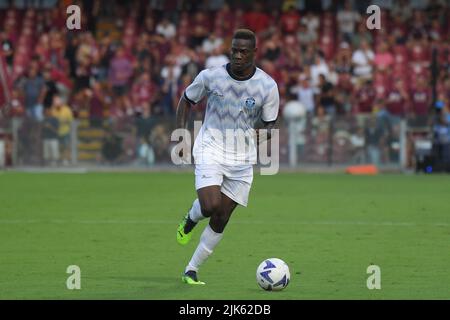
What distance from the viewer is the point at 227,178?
12281 mm

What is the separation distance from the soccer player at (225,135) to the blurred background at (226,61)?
17354 millimetres

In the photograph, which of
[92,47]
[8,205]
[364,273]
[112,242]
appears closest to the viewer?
[364,273]

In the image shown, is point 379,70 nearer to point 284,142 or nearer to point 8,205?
point 284,142

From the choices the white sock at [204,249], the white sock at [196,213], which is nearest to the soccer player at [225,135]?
the white sock at [204,249]

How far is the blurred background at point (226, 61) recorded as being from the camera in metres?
30.7

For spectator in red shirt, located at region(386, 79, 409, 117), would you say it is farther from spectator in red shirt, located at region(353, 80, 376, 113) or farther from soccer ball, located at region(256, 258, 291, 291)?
soccer ball, located at region(256, 258, 291, 291)

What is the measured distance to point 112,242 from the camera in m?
15.9

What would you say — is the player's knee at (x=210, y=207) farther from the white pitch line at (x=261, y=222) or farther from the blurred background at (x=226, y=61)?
the blurred background at (x=226, y=61)

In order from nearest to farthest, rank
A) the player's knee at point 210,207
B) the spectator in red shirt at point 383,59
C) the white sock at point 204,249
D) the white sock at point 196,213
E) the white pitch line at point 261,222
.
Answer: the player's knee at point 210,207 → the white sock at point 204,249 → the white sock at point 196,213 → the white pitch line at point 261,222 → the spectator in red shirt at point 383,59

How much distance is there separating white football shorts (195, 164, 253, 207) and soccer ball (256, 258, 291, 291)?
2.76 feet

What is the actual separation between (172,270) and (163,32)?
74.5ft

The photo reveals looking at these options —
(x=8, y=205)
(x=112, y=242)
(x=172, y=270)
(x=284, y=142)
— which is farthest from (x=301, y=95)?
(x=172, y=270)

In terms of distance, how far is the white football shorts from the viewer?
12078 millimetres

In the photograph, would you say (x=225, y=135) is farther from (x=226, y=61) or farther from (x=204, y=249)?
(x=226, y=61)
